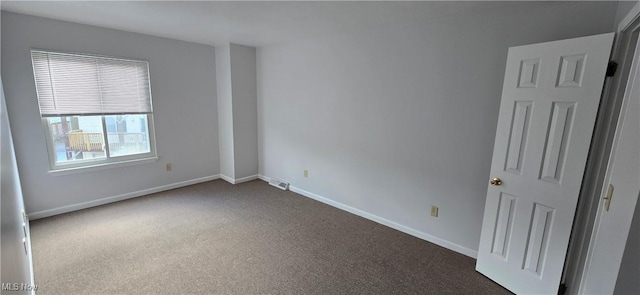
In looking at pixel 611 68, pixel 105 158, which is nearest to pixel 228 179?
pixel 105 158

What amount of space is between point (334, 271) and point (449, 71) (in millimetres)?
2096

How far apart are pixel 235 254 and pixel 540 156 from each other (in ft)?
8.56

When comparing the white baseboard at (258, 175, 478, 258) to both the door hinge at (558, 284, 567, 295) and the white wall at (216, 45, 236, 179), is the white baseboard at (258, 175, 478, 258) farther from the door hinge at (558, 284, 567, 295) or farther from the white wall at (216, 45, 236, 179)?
the white wall at (216, 45, 236, 179)

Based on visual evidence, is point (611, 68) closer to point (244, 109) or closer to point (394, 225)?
point (394, 225)

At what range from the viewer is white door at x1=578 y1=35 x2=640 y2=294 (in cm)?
124

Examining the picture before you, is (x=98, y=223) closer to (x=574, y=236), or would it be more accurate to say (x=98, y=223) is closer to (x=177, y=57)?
(x=177, y=57)

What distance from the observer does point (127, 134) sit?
383 cm

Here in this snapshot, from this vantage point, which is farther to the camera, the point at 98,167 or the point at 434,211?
the point at 98,167

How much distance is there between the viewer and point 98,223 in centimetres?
312

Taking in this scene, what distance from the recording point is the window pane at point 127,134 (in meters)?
3.68

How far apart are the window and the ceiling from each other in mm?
497

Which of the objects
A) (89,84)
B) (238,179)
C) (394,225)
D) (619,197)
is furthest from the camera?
(238,179)

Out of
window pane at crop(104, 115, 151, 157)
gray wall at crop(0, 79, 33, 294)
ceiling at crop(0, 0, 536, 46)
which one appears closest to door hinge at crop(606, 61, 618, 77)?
ceiling at crop(0, 0, 536, 46)

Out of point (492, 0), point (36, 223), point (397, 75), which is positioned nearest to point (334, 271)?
point (397, 75)
